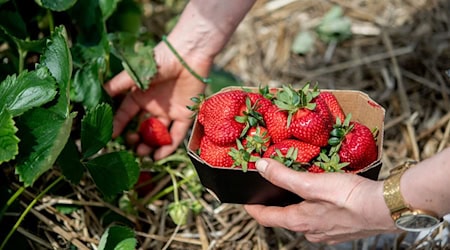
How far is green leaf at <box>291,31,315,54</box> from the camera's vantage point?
2.09 metres

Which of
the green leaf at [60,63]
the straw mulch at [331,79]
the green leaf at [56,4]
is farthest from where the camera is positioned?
the straw mulch at [331,79]

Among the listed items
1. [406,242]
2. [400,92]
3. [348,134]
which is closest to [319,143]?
[348,134]

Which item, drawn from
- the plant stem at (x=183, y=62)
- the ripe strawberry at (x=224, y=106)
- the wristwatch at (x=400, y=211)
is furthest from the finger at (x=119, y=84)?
the wristwatch at (x=400, y=211)

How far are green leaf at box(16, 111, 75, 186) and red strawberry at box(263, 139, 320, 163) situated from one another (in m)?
0.34

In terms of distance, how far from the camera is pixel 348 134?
3.98ft

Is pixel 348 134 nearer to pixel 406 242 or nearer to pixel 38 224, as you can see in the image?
A: pixel 406 242

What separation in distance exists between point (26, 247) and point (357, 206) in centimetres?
67

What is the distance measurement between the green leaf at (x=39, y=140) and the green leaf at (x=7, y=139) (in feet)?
0.15

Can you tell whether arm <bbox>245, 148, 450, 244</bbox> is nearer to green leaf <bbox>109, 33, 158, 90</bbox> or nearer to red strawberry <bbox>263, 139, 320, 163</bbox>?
red strawberry <bbox>263, 139, 320, 163</bbox>

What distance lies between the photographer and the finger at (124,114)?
1.59m

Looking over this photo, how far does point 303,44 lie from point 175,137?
0.63m

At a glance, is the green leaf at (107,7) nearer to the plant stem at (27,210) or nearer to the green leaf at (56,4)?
the green leaf at (56,4)

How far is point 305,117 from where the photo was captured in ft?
3.87

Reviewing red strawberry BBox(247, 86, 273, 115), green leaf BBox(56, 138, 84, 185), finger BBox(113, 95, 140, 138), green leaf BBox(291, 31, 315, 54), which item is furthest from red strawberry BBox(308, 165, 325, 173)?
green leaf BBox(291, 31, 315, 54)
